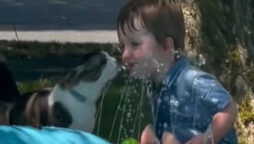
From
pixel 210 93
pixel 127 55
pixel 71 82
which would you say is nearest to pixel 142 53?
pixel 127 55

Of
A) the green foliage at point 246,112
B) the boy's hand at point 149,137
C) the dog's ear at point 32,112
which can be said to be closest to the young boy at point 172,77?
the boy's hand at point 149,137

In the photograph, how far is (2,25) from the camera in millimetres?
15117

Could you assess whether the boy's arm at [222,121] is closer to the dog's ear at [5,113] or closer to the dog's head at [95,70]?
the dog's head at [95,70]

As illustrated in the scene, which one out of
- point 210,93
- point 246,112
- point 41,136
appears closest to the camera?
point 41,136

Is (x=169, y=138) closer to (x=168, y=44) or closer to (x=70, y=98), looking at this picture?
(x=168, y=44)

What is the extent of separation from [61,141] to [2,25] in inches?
479

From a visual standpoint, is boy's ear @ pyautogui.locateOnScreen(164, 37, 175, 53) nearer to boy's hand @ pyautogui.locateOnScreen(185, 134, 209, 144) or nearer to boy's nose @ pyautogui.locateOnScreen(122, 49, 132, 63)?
boy's nose @ pyautogui.locateOnScreen(122, 49, 132, 63)

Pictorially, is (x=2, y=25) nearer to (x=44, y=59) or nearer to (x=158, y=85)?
(x=44, y=59)

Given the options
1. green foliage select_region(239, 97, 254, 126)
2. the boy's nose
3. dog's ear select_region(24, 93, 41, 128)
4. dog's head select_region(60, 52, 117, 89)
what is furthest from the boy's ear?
green foliage select_region(239, 97, 254, 126)

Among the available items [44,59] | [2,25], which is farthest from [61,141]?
[2,25]

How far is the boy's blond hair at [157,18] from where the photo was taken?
12.6 ft

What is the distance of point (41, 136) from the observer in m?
3.09

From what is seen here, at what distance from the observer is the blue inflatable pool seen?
9.81ft

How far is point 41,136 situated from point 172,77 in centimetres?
93
